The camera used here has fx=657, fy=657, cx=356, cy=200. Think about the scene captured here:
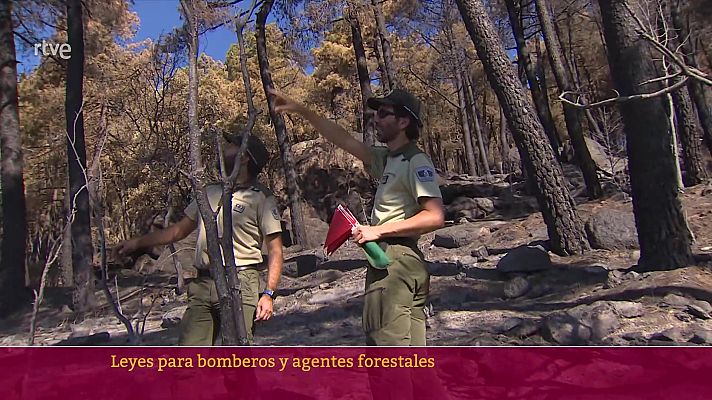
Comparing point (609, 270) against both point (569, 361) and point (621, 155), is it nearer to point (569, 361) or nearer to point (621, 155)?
point (569, 361)

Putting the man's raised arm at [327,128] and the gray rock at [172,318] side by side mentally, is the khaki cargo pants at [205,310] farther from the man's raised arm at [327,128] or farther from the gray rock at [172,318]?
the gray rock at [172,318]

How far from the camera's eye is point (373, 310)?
1890 millimetres

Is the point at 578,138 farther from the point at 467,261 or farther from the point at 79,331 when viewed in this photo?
the point at 79,331

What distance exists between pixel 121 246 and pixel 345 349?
2.79ft

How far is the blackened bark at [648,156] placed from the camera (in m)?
4.33

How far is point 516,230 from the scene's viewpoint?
22.5 ft

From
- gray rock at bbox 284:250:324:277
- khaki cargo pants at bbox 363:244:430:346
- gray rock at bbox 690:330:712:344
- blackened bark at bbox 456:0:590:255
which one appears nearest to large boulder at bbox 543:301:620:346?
gray rock at bbox 690:330:712:344

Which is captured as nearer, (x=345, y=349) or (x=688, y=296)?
(x=345, y=349)

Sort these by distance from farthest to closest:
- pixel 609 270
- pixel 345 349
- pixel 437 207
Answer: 1. pixel 609 270
2. pixel 345 349
3. pixel 437 207

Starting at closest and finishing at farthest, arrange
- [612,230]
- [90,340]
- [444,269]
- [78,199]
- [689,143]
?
1. [90,340]
2. [612,230]
3. [444,269]
4. [78,199]
5. [689,143]

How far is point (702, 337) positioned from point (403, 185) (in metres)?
1.86

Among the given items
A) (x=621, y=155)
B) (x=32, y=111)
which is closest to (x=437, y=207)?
(x=32, y=111)

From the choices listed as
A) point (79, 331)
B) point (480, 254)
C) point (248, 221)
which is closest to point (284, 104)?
point (248, 221)

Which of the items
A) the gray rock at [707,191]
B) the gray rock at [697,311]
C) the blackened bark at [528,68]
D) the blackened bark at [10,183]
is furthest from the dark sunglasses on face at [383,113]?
the blackened bark at [528,68]
